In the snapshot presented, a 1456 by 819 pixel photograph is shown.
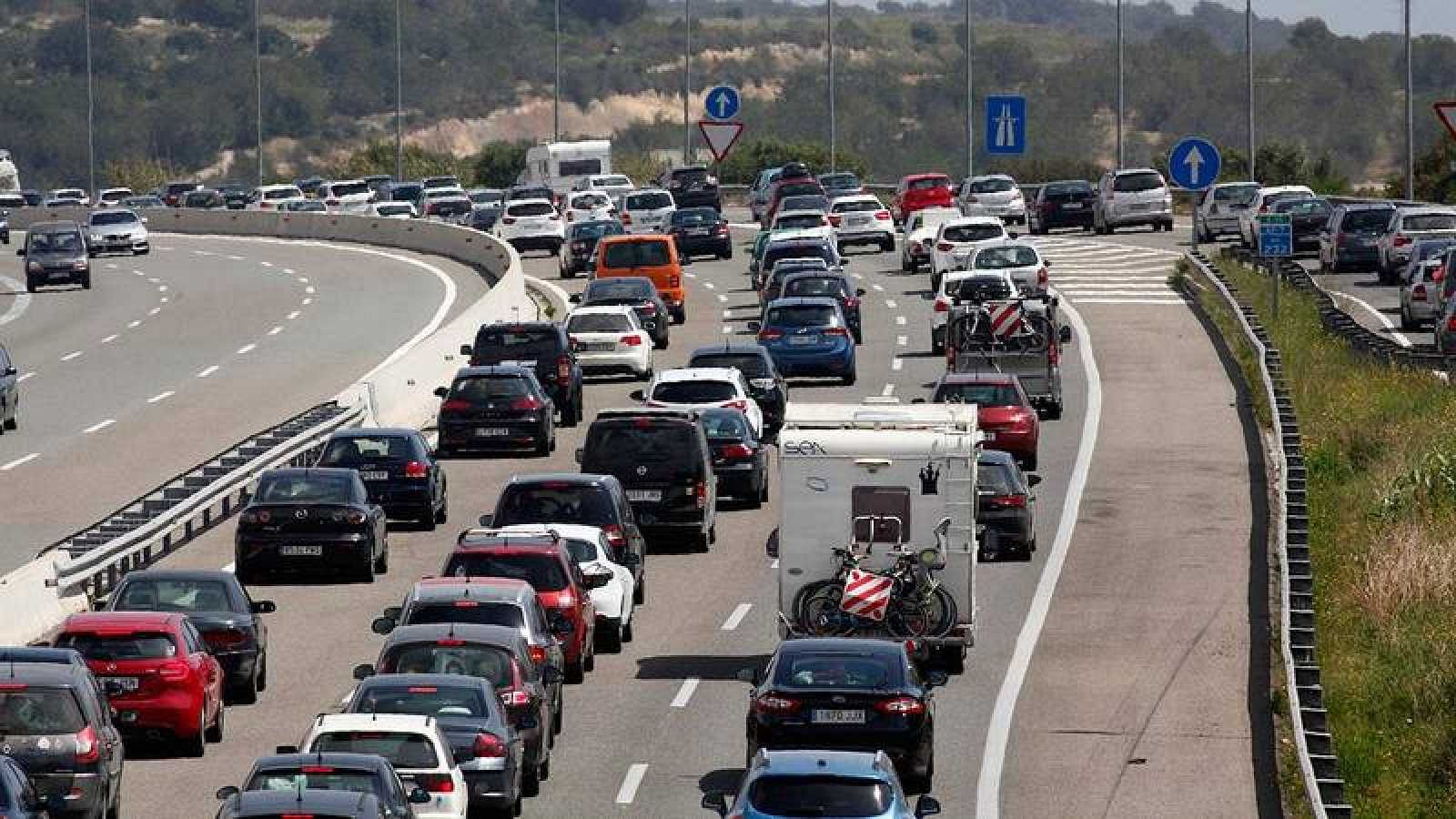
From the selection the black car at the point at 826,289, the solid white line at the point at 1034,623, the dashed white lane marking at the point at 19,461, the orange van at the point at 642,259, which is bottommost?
the solid white line at the point at 1034,623

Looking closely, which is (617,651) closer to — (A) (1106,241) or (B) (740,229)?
(A) (1106,241)

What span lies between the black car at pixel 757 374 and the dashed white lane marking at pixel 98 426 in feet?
31.2

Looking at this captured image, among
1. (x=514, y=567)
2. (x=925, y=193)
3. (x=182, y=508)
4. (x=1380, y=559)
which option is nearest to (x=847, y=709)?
(x=514, y=567)

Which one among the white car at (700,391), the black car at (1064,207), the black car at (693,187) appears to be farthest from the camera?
the black car at (693,187)

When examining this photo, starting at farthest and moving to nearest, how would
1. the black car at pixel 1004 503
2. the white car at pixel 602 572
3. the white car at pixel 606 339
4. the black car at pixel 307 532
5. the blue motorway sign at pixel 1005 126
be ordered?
the blue motorway sign at pixel 1005 126 → the white car at pixel 606 339 → the black car at pixel 1004 503 → the black car at pixel 307 532 → the white car at pixel 602 572

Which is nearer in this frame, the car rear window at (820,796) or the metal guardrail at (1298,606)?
the car rear window at (820,796)

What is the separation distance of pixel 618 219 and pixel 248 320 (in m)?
18.5

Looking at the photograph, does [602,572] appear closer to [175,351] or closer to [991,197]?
[175,351]

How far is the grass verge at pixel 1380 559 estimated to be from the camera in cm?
2678

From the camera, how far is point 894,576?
2844cm

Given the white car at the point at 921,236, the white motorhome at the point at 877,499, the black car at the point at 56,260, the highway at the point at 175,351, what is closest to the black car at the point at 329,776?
the white motorhome at the point at 877,499

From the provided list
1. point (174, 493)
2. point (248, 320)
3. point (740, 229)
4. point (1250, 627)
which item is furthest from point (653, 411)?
point (740, 229)

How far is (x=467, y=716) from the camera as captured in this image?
2216 centimetres

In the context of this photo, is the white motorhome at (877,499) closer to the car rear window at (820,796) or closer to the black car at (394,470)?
the car rear window at (820,796)
